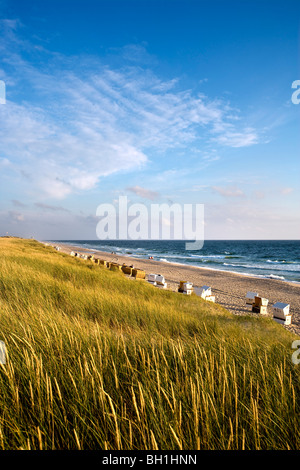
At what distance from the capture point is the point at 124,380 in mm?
2088

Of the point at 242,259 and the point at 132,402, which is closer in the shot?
the point at 132,402

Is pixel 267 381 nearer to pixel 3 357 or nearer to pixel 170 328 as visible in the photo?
pixel 170 328

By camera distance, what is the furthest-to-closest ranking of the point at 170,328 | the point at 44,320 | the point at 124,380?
the point at 170,328 → the point at 44,320 → the point at 124,380

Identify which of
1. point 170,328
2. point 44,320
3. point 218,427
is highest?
point 44,320

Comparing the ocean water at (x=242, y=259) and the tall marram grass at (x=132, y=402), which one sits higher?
the tall marram grass at (x=132, y=402)

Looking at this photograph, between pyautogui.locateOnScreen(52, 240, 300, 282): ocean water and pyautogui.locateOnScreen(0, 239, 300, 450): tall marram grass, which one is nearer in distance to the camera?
pyautogui.locateOnScreen(0, 239, 300, 450): tall marram grass

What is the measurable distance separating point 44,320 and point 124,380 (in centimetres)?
152

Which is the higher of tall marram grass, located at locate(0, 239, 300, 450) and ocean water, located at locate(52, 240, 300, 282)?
tall marram grass, located at locate(0, 239, 300, 450)

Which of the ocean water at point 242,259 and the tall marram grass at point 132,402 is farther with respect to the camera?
the ocean water at point 242,259

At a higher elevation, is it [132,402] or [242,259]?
[132,402]
